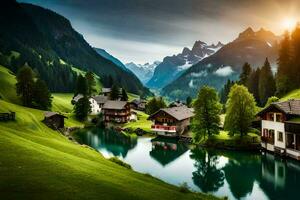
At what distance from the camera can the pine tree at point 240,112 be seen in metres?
81.1

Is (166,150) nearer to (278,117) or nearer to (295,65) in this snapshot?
(278,117)

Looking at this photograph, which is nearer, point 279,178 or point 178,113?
point 279,178

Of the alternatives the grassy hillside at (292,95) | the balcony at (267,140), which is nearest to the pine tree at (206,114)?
the balcony at (267,140)

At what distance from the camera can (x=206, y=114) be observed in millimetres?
89250

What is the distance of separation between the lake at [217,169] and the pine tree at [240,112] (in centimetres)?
668

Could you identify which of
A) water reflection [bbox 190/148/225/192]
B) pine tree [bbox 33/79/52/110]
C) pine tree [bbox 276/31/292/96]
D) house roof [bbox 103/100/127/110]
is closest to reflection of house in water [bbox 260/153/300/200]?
water reflection [bbox 190/148/225/192]

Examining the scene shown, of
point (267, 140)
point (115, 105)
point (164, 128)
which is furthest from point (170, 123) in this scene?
point (115, 105)

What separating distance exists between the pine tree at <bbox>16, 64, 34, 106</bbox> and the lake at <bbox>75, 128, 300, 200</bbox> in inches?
2027

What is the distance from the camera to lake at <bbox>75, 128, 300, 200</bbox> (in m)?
51.0

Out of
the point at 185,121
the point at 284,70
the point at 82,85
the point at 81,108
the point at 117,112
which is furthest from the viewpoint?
the point at 82,85

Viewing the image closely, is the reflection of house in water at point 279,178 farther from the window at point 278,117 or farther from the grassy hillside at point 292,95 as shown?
the grassy hillside at point 292,95

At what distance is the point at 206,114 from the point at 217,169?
25.7m

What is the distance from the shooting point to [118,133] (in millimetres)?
122312

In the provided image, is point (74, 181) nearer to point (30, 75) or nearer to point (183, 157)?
point (183, 157)
